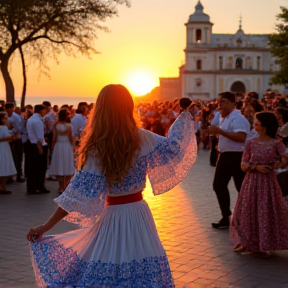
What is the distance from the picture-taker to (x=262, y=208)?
694 centimetres

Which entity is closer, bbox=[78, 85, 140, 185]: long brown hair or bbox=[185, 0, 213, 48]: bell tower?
bbox=[78, 85, 140, 185]: long brown hair

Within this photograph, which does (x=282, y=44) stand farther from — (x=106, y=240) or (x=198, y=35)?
(x=198, y=35)

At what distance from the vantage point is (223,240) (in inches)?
306

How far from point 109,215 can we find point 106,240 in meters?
0.17

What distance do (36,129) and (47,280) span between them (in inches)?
291

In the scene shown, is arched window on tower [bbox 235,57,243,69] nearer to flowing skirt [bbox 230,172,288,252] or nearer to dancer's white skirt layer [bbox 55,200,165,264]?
flowing skirt [bbox 230,172,288,252]

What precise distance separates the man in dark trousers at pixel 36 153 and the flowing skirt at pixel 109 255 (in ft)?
24.0

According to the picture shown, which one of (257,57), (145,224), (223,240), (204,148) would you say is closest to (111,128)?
(145,224)

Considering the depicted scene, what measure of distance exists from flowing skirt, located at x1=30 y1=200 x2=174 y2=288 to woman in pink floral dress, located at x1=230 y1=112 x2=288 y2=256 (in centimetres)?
282

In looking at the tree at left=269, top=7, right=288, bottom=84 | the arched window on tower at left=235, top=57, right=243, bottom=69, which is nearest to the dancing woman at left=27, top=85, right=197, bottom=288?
the tree at left=269, top=7, right=288, bottom=84

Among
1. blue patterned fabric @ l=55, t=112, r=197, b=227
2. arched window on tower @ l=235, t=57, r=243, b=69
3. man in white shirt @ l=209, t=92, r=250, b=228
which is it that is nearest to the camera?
blue patterned fabric @ l=55, t=112, r=197, b=227

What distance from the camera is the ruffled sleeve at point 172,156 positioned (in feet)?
14.7

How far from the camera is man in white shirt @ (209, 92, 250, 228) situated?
8156 mm

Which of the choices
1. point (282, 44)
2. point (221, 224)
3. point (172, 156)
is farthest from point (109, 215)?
point (282, 44)
